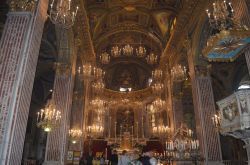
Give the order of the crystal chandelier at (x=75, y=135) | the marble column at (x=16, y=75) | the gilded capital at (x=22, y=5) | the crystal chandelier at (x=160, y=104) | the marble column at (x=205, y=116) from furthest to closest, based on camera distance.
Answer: the crystal chandelier at (x=160, y=104) < the crystal chandelier at (x=75, y=135) < the marble column at (x=205, y=116) < the gilded capital at (x=22, y=5) < the marble column at (x=16, y=75)

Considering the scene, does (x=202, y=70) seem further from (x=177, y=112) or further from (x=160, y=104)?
(x=160, y=104)

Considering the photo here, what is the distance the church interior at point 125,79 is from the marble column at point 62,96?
1.9 inches

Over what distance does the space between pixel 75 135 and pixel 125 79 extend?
42.7ft

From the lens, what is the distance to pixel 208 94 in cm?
1197

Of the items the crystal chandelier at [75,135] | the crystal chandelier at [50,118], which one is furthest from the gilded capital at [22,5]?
the crystal chandelier at [75,135]

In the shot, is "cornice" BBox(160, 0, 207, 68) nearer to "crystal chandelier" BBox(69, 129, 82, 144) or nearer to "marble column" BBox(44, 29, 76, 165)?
"marble column" BBox(44, 29, 76, 165)

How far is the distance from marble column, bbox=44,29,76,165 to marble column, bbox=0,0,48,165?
431cm

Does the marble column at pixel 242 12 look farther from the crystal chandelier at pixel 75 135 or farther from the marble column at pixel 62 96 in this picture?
the crystal chandelier at pixel 75 135

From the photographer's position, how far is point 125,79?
89.1 feet

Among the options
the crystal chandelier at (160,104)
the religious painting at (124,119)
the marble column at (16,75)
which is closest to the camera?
the marble column at (16,75)

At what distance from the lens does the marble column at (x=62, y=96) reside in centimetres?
1038

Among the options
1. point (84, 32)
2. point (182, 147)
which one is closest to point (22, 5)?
point (84, 32)

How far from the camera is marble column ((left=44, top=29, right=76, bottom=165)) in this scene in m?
10.4

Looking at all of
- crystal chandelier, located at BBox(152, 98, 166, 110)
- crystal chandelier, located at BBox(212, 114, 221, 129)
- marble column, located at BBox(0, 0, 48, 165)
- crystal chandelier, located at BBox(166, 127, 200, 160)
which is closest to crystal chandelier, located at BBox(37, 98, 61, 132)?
marble column, located at BBox(0, 0, 48, 165)
